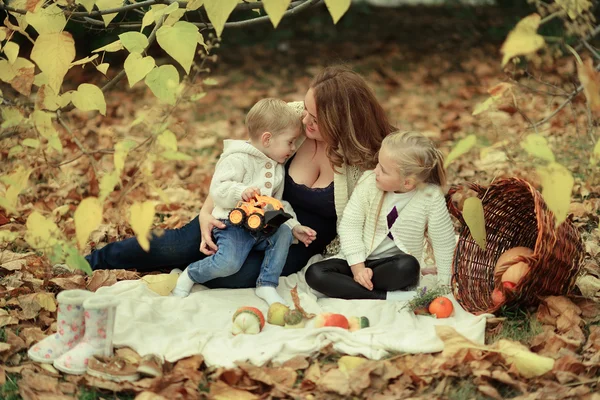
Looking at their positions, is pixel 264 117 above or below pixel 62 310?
above

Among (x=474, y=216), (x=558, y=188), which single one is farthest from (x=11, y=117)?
(x=558, y=188)

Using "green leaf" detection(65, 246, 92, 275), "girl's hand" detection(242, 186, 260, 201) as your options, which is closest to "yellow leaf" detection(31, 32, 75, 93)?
"green leaf" detection(65, 246, 92, 275)

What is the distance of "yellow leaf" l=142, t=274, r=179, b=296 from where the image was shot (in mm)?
3357

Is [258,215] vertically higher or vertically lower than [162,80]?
lower

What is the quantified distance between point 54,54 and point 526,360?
1.90 m

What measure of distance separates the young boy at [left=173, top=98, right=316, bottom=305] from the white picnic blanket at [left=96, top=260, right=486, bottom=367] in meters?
0.10

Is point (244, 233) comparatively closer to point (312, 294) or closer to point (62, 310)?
point (312, 294)

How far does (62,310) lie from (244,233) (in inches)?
35.6

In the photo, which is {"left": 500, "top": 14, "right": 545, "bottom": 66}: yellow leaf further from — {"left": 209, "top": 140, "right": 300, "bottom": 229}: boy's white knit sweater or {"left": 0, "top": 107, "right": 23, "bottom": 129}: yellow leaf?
{"left": 0, "top": 107, "right": 23, "bottom": 129}: yellow leaf

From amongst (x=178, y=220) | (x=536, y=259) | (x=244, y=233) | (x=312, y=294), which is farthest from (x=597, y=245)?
(x=178, y=220)

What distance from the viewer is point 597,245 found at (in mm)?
3799

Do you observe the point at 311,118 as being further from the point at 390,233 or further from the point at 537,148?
the point at 537,148

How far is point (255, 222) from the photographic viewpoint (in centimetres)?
325

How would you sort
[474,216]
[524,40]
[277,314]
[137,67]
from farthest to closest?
1. [277,314]
2. [474,216]
3. [137,67]
4. [524,40]
